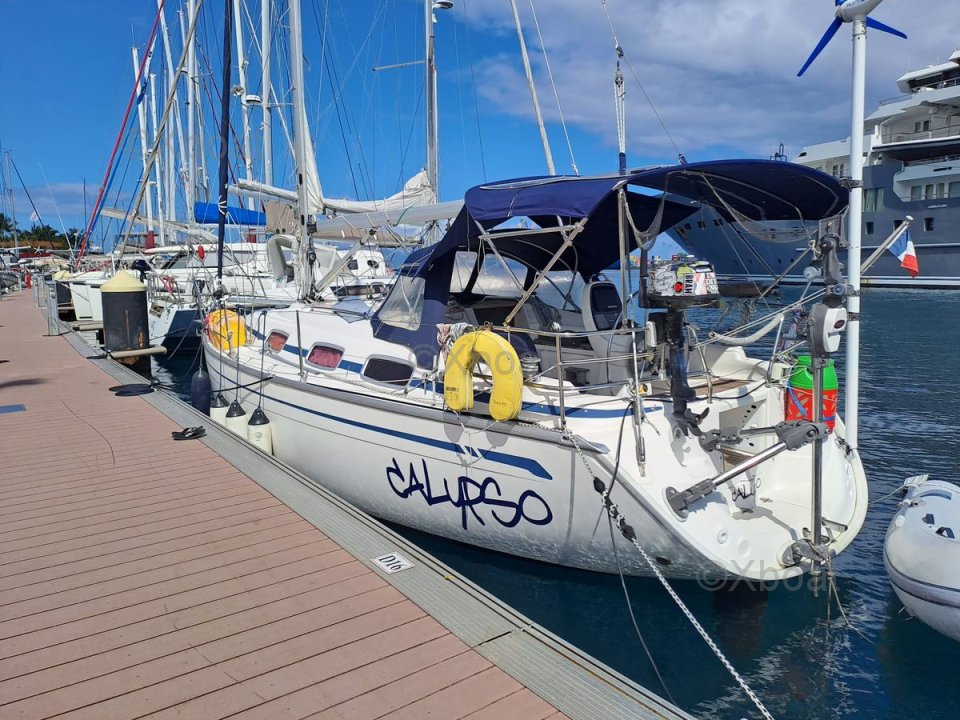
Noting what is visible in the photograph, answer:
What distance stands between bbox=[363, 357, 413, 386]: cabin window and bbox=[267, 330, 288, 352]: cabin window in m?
1.91

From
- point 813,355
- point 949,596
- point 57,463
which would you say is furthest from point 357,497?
point 949,596

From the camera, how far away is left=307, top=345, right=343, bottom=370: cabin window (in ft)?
22.5

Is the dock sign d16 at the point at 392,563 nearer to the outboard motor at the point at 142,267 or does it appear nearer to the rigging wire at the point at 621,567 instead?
Answer: the rigging wire at the point at 621,567

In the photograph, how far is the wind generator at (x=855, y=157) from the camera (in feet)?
17.3

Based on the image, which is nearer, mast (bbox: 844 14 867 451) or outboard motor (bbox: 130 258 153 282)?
mast (bbox: 844 14 867 451)

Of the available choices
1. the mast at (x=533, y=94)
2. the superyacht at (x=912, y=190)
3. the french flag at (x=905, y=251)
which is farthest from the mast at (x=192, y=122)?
the superyacht at (x=912, y=190)

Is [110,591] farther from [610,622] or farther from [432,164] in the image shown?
[432,164]

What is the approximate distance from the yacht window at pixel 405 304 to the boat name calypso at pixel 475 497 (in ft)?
4.73

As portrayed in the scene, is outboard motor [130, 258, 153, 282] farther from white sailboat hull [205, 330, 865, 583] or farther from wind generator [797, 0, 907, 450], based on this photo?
wind generator [797, 0, 907, 450]

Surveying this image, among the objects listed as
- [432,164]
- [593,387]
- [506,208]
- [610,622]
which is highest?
[432,164]

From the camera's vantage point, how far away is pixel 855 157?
5430mm

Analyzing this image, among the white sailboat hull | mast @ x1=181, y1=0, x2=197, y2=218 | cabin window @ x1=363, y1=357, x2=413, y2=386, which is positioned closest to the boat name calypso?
the white sailboat hull

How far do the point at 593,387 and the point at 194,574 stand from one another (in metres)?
2.99

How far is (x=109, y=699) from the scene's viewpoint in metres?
2.96
